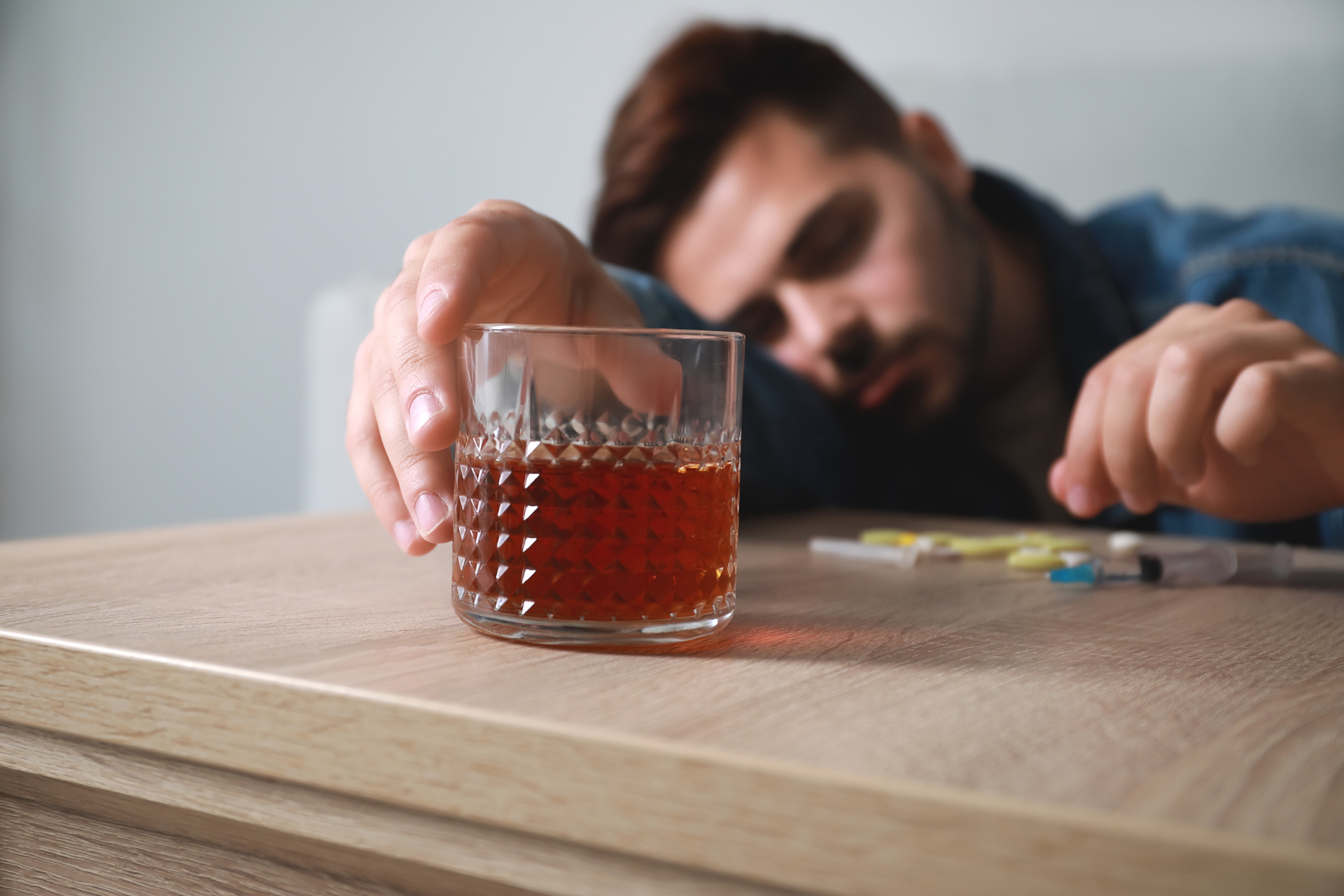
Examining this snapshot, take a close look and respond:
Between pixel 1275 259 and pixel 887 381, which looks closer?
pixel 1275 259

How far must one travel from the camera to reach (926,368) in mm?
1486

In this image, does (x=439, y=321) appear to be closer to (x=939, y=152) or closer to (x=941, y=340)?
(x=941, y=340)

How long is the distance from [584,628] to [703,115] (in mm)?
1340

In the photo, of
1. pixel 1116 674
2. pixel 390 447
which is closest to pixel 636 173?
pixel 390 447

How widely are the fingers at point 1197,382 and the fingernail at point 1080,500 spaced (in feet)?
0.23

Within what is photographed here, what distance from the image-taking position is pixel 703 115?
5.41ft

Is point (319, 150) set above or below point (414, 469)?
above

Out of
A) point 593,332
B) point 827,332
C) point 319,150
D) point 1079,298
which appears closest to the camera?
point 593,332

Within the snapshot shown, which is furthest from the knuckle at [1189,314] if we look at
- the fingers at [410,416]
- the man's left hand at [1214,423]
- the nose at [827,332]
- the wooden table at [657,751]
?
the nose at [827,332]

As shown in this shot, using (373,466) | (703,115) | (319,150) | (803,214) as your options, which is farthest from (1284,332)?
(319,150)

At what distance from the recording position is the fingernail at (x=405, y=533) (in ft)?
1.83

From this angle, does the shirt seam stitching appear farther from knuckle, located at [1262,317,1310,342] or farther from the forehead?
knuckle, located at [1262,317,1310,342]

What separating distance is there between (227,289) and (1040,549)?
249 cm

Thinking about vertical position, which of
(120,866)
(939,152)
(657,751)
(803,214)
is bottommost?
(120,866)
